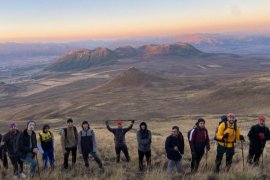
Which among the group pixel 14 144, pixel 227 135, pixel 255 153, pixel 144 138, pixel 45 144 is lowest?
pixel 255 153

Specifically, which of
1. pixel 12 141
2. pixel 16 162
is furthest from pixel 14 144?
pixel 16 162

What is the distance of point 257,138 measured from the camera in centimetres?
1082

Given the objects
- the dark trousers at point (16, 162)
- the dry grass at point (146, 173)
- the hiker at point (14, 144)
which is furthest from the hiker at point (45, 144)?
the hiker at point (14, 144)

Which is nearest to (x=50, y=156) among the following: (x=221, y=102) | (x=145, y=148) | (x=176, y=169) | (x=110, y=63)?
(x=145, y=148)

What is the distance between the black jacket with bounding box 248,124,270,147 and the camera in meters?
10.7

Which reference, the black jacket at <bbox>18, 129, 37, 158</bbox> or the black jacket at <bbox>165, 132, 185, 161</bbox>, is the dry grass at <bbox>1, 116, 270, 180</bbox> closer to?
the black jacket at <bbox>165, 132, 185, 161</bbox>

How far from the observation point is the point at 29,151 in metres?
10.0

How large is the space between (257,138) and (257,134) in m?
0.13

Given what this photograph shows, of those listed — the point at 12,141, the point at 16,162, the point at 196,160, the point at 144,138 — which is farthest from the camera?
the point at 144,138

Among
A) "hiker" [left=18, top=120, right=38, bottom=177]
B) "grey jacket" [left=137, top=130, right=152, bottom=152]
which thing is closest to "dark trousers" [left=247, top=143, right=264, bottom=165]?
"grey jacket" [left=137, top=130, right=152, bottom=152]

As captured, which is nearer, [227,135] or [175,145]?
[227,135]

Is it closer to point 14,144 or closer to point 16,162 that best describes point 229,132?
point 14,144

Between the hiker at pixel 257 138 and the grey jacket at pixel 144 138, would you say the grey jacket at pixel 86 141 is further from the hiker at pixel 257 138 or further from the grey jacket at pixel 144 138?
the hiker at pixel 257 138

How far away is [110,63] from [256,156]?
17848cm
